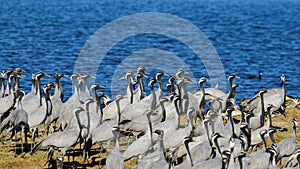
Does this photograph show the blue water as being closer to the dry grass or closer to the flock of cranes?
the flock of cranes

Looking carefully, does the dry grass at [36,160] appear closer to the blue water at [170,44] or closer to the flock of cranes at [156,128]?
the flock of cranes at [156,128]

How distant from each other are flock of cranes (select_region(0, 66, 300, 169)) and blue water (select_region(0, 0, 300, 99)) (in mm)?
7759

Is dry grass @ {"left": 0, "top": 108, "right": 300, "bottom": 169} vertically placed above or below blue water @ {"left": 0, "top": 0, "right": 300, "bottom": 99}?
below

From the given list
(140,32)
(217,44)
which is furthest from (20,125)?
(140,32)

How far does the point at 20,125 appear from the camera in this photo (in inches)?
553

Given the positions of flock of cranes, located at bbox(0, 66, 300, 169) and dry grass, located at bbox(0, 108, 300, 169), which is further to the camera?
dry grass, located at bbox(0, 108, 300, 169)

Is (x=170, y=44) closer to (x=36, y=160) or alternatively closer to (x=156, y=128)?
(x=156, y=128)

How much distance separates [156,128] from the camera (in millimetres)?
13594

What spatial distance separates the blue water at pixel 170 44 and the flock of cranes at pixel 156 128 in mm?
7759

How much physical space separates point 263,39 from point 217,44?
4968 mm

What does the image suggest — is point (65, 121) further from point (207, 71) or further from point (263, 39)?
point (263, 39)

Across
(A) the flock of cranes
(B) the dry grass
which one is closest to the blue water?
(A) the flock of cranes

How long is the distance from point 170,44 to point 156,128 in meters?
29.3

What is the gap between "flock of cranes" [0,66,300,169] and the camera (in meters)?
11.7
